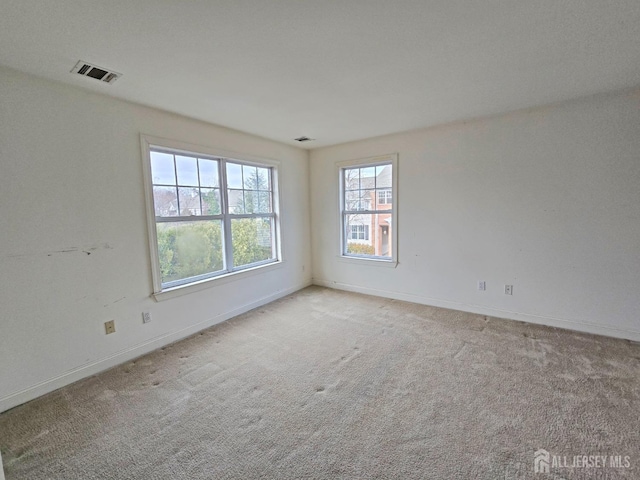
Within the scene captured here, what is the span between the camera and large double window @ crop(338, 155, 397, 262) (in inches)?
157

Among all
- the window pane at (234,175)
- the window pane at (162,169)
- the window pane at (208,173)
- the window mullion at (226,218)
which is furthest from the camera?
the window pane at (234,175)

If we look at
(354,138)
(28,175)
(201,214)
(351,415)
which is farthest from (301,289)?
(28,175)

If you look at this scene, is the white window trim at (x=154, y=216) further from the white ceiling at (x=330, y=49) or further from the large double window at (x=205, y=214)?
the white ceiling at (x=330, y=49)

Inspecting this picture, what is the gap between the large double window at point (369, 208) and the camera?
13.1 feet

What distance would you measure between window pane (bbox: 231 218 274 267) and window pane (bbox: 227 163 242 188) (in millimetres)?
451

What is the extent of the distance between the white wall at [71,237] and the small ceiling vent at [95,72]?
320mm

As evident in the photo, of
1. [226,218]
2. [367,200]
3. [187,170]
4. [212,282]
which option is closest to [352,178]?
[367,200]

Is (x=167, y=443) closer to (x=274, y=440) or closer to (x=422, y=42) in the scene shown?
(x=274, y=440)

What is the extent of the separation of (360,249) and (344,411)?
9.22 ft

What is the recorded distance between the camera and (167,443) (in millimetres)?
1639

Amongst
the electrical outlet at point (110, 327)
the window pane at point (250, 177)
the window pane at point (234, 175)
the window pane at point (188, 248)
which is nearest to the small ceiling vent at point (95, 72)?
the window pane at point (188, 248)

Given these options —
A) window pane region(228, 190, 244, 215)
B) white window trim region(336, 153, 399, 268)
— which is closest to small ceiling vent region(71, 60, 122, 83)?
window pane region(228, 190, 244, 215)

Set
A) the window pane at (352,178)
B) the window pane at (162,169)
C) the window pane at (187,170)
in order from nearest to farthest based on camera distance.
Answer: the window pane at (162,169), the window pane at (187,170), the window pane at (352,178)

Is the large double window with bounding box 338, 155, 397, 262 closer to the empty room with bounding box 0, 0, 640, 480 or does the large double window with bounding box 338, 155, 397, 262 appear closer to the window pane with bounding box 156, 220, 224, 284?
the empty room with bounding box 0, 0, 640, 480
